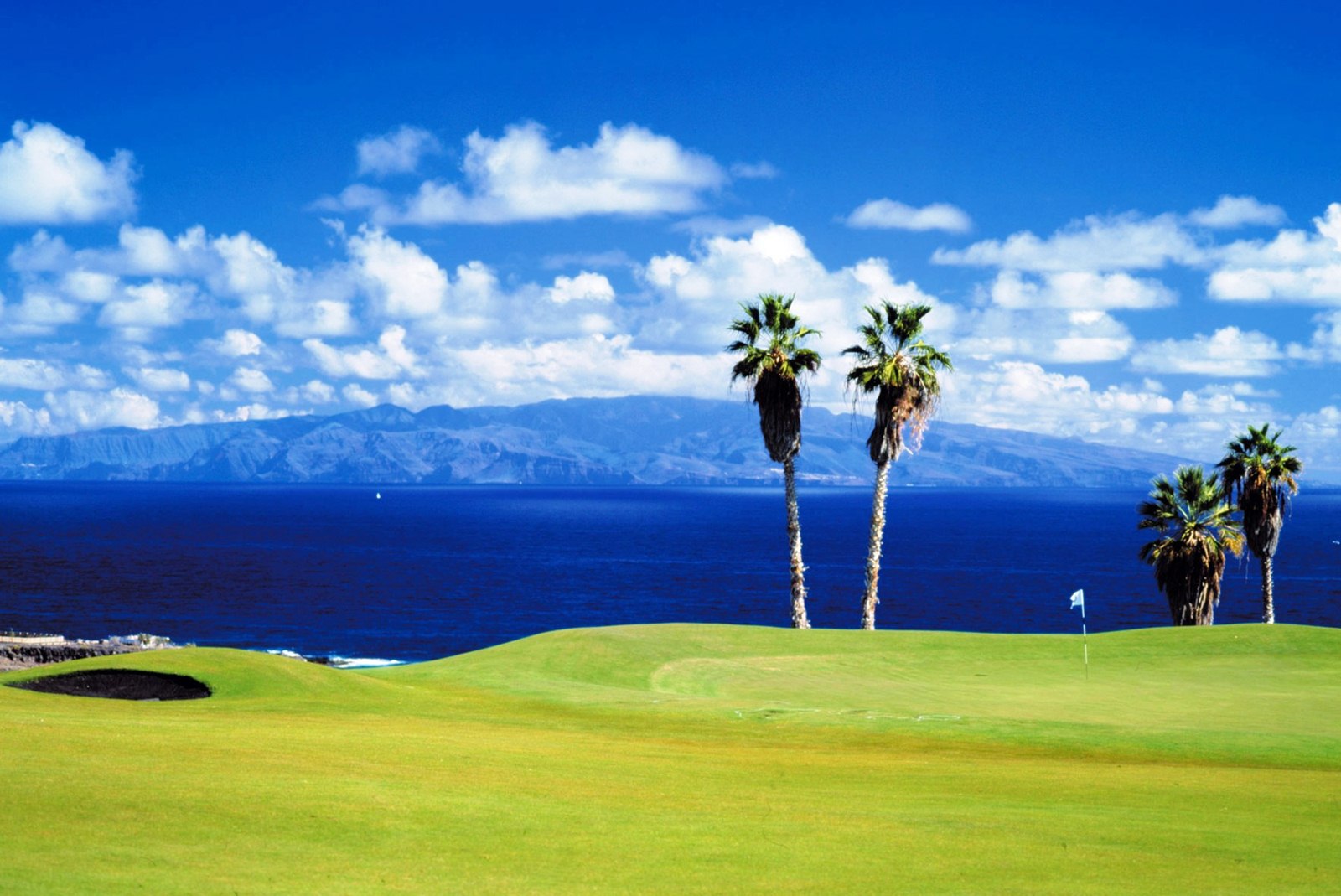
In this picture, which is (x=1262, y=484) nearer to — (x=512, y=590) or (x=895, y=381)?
(x=895, y=381)

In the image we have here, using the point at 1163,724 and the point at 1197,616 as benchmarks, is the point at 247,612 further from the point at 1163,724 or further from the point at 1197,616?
the point at 1163,724

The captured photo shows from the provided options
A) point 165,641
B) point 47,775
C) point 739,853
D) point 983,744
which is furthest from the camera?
point 165,641

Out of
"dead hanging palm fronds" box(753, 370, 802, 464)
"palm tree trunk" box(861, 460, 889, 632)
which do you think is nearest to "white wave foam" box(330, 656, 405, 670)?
"dead hanging palm fronds" box(753, 370, 802, 464)

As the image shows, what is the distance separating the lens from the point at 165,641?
7488 cm

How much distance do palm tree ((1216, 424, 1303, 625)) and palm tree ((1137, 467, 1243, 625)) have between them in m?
1.70

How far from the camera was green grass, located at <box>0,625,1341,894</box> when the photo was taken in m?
13.3

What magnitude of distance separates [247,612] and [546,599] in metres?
29.1

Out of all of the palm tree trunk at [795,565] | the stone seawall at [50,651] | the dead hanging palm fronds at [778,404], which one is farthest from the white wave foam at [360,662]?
the dead hanging palm fronds at [778,404]

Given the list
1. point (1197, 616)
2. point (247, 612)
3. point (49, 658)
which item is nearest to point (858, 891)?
point (1197, 616)

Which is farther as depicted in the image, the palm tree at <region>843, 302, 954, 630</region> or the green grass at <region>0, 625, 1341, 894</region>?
the palm tree at <region>843, 302, 954, 630</region>

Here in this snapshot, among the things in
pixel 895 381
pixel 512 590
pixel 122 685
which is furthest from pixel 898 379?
pixel 512 590

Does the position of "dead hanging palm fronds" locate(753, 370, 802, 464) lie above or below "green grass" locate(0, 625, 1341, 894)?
above

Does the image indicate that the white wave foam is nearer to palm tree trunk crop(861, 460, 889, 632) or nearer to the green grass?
palm tree trunk crop(861, 460, 889, 632)

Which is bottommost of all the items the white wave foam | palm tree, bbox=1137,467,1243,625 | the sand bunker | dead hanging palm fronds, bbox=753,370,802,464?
the white wave foam
